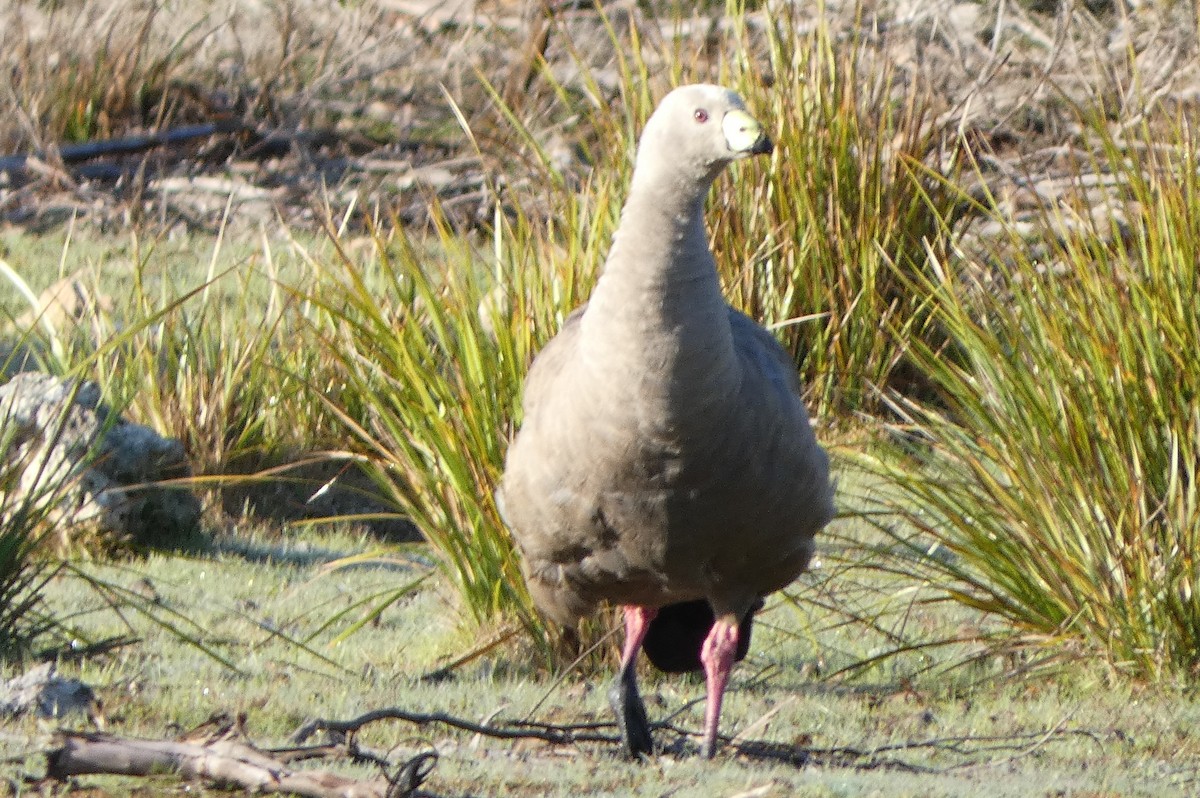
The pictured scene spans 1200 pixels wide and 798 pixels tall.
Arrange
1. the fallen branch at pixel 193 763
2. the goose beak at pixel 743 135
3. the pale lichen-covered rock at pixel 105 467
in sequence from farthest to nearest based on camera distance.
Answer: the pale lichen-covered rock at pixel 105 467
the goose beak at pixel 743 135
the fallen branch at pixel 193 763

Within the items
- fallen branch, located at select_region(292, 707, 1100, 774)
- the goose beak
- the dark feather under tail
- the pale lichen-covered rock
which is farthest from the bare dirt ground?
→ the goose beak

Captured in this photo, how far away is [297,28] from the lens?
1318cm

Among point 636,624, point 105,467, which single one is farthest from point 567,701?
point 105,467

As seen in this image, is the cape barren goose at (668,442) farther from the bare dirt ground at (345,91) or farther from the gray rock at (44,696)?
the bare dirt ground at (345,91)

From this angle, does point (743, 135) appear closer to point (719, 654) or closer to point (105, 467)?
point (719, 654)

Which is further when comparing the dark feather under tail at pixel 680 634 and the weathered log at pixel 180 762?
the dark feather under tail at pixel 680 634

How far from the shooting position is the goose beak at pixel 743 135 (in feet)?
13.1

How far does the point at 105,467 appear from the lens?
658cm

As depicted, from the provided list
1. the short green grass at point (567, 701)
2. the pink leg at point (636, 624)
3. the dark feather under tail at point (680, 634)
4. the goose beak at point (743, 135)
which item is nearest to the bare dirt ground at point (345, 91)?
the short green grass at point (567, 701)

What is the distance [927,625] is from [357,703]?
7.03 feet

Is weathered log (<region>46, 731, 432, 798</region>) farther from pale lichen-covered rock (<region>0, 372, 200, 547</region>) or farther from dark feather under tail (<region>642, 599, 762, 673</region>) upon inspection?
pale lichen-covered rock (<region>0, 372, 200, 547</region>)

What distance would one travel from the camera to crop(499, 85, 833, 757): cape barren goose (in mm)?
4105

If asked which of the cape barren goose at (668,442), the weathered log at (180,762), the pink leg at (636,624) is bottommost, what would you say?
the pink leg at (636,624)

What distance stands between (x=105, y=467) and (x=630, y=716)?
271 cm
